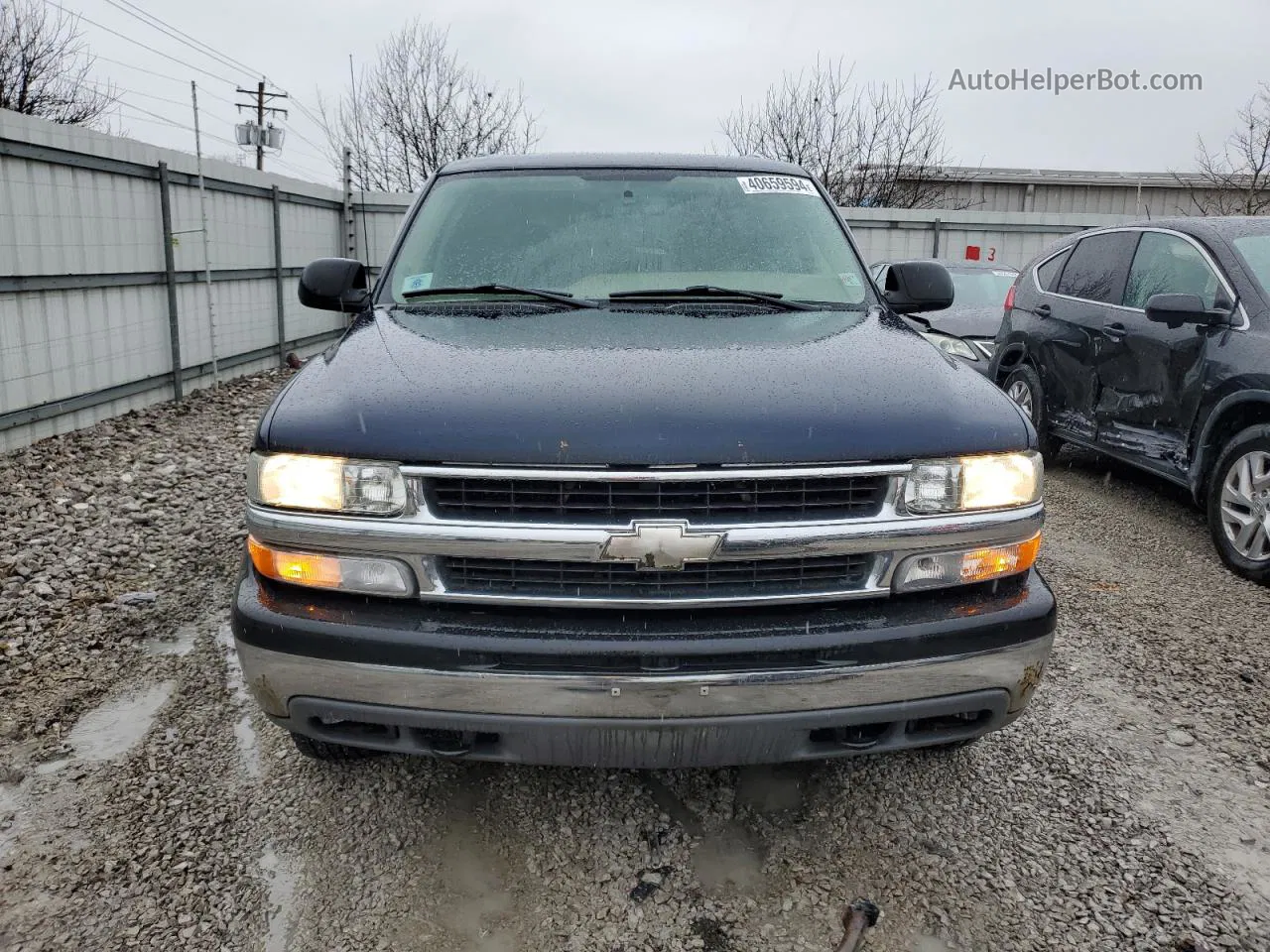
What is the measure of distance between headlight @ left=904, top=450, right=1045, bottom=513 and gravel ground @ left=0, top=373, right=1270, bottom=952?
37.9 inches

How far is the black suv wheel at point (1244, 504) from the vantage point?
4559 mm

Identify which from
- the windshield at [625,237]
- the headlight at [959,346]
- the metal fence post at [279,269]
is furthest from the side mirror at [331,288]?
the metal fence post at [279,269]

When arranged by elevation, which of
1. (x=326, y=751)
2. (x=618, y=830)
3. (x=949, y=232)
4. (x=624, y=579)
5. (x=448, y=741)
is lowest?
(x=618, y=830)

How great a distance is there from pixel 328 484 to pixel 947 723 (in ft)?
5.17

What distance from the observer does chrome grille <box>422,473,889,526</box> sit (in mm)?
2076

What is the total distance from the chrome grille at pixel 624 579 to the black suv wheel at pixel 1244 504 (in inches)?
138

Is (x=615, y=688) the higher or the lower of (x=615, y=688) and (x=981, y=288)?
the lower

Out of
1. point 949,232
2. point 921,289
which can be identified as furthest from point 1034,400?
point 949,232

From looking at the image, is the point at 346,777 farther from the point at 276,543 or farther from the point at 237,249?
the point at 237,249

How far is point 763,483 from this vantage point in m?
2.10

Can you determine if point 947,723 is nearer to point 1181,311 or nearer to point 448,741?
point 448,741

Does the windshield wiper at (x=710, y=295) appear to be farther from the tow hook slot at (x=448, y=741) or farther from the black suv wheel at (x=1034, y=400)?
the black suv wheel at (x=1034, y=400)

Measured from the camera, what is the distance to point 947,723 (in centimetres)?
231

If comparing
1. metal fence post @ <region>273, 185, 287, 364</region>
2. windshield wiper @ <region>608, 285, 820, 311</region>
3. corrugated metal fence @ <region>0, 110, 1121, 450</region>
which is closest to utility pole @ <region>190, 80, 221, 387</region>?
corrugated metal fence @ <region>0, 110, 1121, 450</region>
